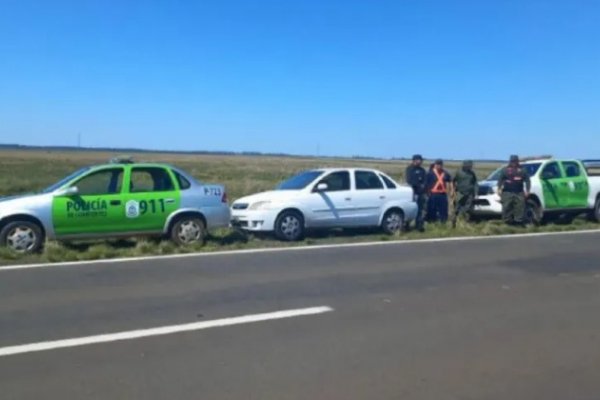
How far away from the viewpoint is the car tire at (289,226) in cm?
1375

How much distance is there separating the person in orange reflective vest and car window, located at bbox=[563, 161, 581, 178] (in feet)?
11.4

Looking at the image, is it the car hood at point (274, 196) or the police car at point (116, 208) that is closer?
the police car at point (116, 208)

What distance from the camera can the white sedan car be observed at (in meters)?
13.8

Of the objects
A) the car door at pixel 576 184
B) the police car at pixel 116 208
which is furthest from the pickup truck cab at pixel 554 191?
the police car at pixel 116 208

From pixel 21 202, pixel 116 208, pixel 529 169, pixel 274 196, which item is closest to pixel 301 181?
pixel 274 196

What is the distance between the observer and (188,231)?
494 inches

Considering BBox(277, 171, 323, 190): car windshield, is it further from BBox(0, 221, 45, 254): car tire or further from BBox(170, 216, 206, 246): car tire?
BBox(0, 221, 45, 254): car tire

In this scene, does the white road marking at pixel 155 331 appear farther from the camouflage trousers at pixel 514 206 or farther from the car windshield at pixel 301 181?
the camouflage trousers at pixel 514 206

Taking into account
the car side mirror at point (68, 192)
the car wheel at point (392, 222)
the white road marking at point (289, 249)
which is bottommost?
the white road marking at point (289, 249)

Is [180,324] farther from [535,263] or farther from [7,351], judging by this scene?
[535,263]

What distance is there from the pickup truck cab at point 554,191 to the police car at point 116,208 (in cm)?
757

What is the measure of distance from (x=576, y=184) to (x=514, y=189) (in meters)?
2.50

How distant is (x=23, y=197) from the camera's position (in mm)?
11375

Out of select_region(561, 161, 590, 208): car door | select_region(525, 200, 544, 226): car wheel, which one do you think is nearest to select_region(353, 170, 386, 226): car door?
select_region(525, 200, 544, 226): car wheel
